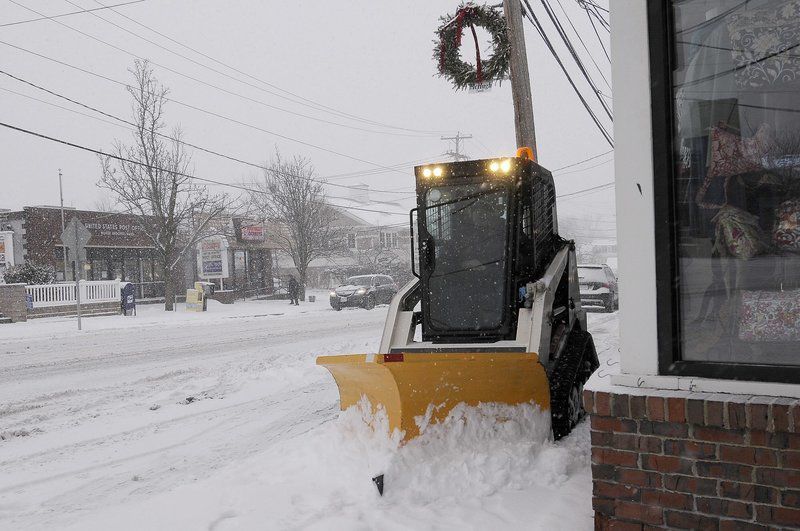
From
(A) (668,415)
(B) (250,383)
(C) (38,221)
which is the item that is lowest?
(B) (250,383)

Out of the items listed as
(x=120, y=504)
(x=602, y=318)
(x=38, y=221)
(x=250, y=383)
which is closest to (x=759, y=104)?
(x=120, y=504)

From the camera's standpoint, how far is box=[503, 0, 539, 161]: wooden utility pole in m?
10.3

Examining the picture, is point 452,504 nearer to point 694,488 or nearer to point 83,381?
point 694,488

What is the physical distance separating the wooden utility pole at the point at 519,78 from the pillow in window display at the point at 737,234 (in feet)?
25.7

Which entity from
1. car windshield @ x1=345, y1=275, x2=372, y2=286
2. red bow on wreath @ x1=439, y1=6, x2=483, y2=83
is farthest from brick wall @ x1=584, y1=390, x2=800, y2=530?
car windshield @ x1=345, y1=275, x2=372, y2=286

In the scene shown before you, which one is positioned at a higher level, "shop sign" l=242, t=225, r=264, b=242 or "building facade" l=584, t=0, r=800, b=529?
"shop sign" l=242, t=225, r=264, b=242

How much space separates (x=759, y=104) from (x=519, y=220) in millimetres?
3134

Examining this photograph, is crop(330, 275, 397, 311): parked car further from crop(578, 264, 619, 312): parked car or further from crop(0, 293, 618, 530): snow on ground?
crop(0, 293, 618, 530): snow on ground

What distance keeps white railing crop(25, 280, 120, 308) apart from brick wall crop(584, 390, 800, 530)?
25545 mm

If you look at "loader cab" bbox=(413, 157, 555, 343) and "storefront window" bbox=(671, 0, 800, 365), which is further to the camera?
"loader cab" bbox=(413, 157, 555, 343)

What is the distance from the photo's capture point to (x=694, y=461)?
2.78 meters

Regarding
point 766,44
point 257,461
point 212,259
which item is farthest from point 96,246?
point 766,44

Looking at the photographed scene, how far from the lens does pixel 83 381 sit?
9.94 m

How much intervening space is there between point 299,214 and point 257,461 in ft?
105
